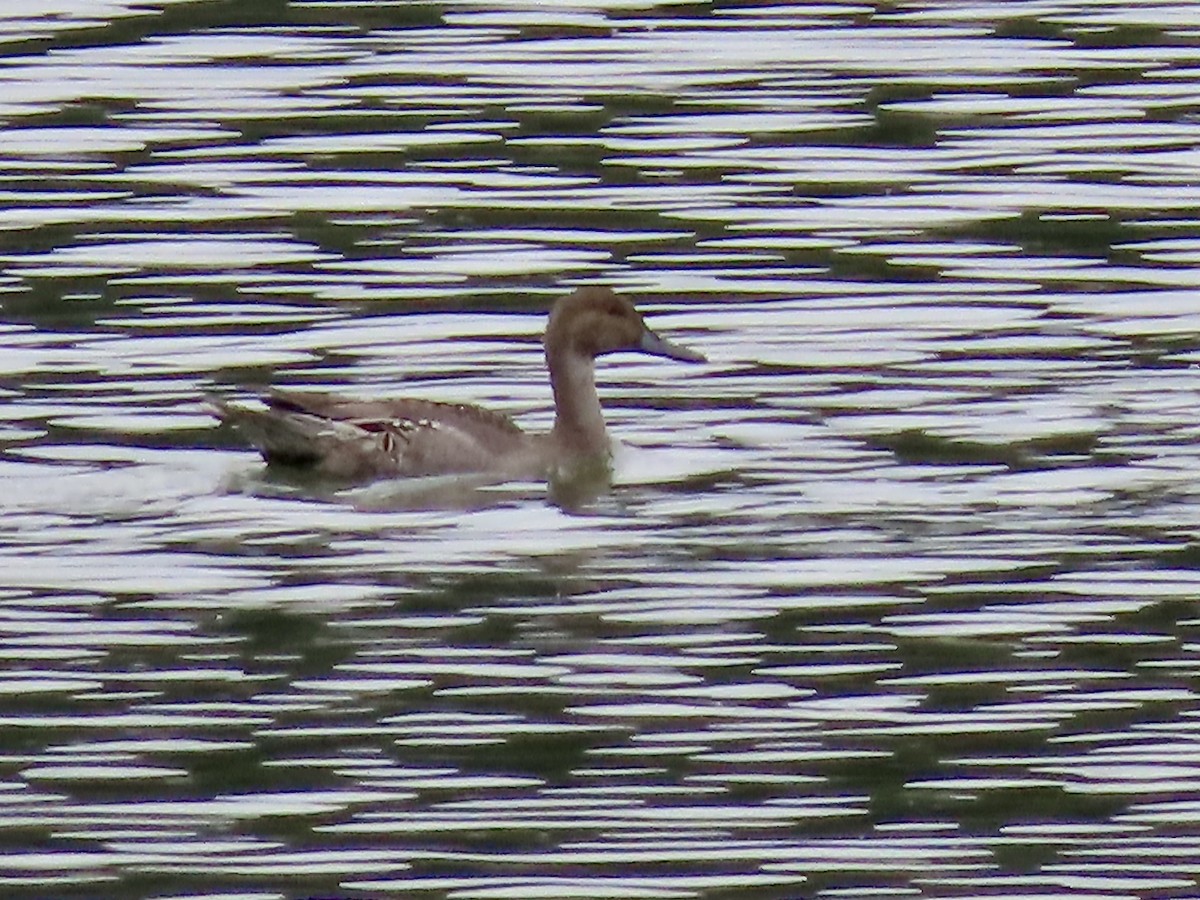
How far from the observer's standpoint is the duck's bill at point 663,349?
14344 millimetres

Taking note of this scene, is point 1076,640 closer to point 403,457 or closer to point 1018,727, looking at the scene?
point 1018,727

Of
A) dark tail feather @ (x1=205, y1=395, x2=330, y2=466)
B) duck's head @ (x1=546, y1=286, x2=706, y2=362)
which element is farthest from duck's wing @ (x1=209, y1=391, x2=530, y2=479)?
duck's head @ (x1=546, y1=286, x2=706, y2=362)

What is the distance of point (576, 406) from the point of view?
13.9 meters

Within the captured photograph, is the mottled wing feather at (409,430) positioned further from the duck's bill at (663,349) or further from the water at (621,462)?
the duck's bill at (663,349)

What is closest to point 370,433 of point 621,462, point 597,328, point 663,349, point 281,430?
point 281,430

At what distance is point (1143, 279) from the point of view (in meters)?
15.8

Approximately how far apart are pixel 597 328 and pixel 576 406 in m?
0.38

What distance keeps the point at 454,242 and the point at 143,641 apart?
19.8 ft

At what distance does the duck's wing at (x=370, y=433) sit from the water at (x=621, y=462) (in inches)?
5.2

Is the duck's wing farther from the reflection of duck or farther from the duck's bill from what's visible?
the duck's bill

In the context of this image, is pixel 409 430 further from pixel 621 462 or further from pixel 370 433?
pixel 621 462

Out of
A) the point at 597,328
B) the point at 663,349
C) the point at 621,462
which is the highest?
the point at 597,328

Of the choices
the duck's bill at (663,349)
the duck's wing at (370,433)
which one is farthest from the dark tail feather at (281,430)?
the duck's bill at (663,349)

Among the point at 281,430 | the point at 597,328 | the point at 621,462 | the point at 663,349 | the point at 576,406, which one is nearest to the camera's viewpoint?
the point at 281,430
